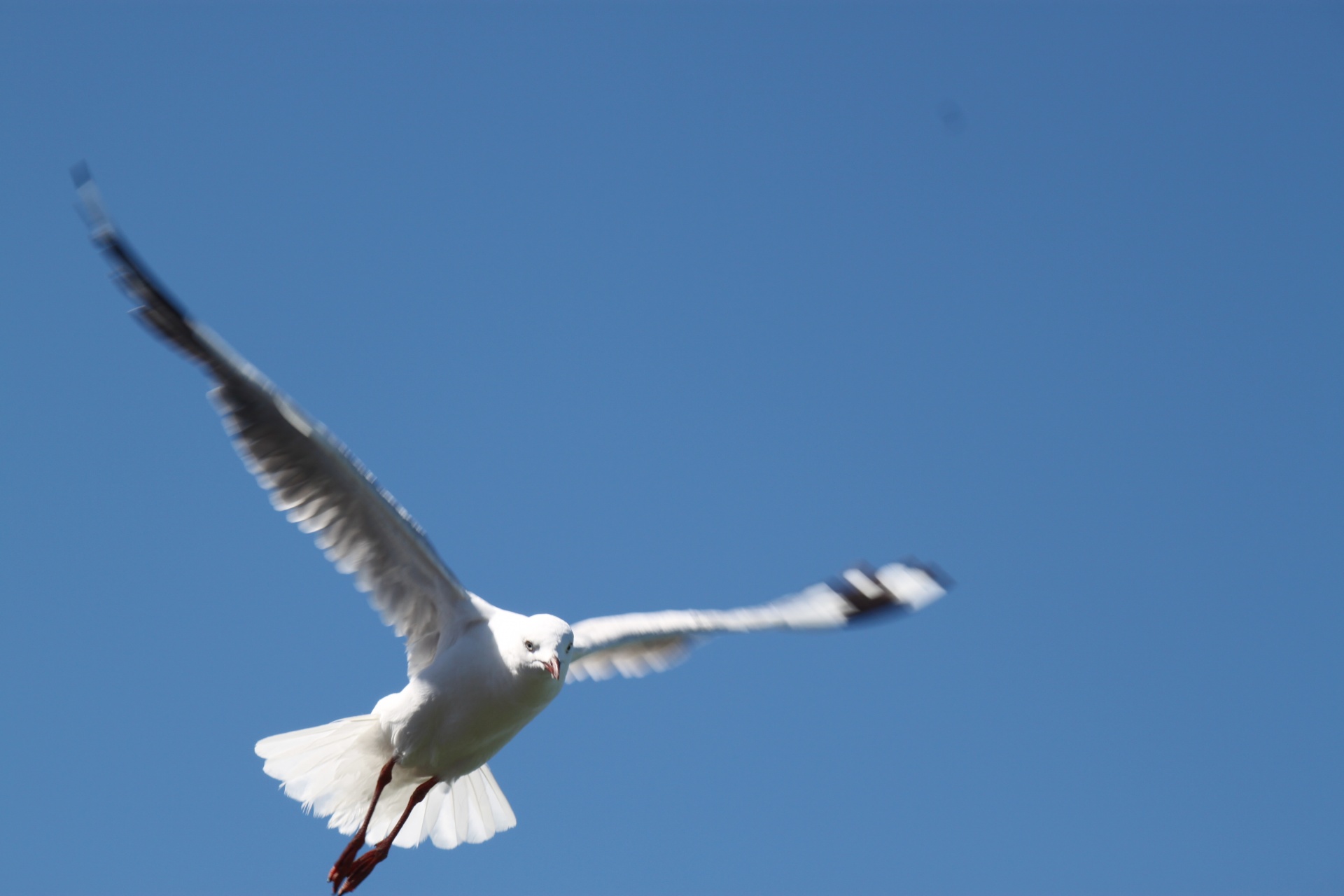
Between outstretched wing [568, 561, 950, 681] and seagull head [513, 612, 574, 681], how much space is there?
433mm

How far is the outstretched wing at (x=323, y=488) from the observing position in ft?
19.8

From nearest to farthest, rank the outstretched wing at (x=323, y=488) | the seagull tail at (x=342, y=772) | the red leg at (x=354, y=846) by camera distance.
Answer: the outstretched wing at (x=323, y=488) < the red leg at (x=354, y=846) < the seagull tail at (x=342, y=772)

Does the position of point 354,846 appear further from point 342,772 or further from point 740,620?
point 740,620

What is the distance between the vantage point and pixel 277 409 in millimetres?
6309

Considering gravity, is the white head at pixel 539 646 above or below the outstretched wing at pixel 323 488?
below

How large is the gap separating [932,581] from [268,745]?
381 centimetres

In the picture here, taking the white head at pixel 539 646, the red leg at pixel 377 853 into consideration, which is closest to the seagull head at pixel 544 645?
the white head at pixel 539 646

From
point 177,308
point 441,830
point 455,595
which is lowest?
point 441,830

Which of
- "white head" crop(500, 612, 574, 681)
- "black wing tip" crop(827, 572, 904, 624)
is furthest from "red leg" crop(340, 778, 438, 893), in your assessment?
"black wing tip" crop(827, 572, 904, 624)

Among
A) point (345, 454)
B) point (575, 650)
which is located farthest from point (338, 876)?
point (345, 454)

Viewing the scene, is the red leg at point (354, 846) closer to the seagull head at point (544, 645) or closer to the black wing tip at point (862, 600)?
the seagull head at point (544, 645)

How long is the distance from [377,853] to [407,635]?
3.62ft

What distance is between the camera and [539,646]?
6594mm

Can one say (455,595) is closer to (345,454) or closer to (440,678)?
(440,678)
